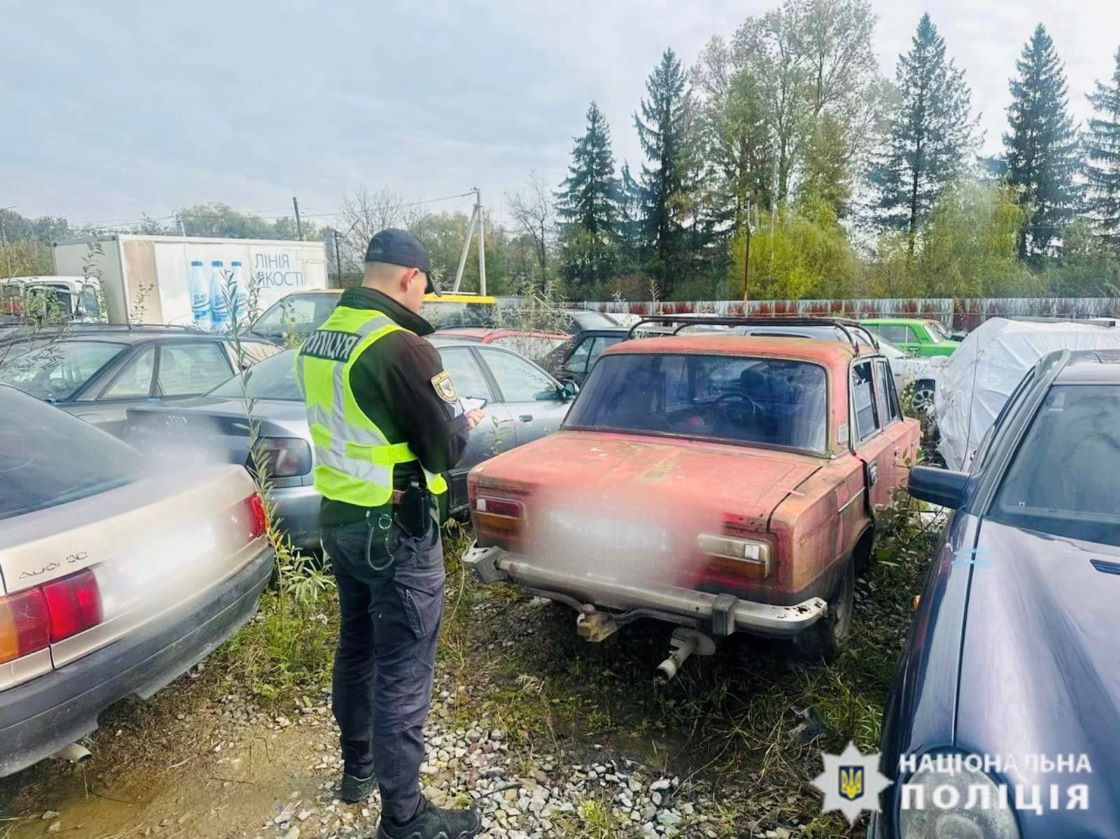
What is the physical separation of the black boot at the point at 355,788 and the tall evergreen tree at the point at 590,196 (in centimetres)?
4303

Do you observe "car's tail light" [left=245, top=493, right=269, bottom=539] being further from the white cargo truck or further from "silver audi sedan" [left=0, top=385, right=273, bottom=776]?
the white cargo truck

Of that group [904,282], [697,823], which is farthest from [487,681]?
[904,282]

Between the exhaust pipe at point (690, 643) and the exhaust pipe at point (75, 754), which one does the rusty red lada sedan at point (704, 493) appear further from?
the exhaust pipe at point (75, 754)

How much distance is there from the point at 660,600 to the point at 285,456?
2.36m

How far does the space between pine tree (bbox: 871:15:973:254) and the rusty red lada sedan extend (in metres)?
38.3

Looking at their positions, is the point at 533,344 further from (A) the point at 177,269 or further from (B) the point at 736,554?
(A) the point at 177,269

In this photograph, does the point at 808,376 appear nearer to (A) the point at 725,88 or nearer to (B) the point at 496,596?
(B) the point at 496,596

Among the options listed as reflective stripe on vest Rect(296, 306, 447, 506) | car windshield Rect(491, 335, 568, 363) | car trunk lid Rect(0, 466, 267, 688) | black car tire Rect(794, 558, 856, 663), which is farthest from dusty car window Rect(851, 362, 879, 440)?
car windshield Rect(491, 335, 568, 363)

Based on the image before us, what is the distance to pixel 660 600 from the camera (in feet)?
9.48

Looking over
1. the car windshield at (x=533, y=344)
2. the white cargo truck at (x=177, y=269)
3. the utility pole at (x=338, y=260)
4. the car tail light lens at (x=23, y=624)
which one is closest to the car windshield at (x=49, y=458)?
the car tail light lens at (x=23, y=624)

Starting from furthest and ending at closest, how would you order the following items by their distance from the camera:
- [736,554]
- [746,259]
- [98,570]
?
[746,259]
[736,554]
[98,570]

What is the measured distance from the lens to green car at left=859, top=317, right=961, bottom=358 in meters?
13.6

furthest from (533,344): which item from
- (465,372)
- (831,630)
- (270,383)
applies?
(831,630)

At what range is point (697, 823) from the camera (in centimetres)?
252
